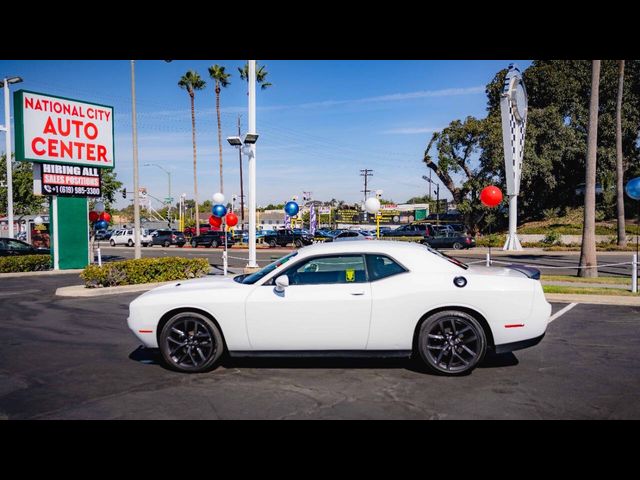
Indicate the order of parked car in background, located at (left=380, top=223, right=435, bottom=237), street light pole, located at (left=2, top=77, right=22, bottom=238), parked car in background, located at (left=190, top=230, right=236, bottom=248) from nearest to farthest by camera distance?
street light pole, located at (left=2, top=77, right=22, bottom=238) → parked car in background, located at (left=380, top=223, right=435, bottom=237) → parked car in background, located at (left=190, top=230, right=236, bottom=248)

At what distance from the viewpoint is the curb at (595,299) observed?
10711 millimetres

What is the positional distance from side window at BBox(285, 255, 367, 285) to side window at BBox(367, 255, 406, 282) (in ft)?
0.27

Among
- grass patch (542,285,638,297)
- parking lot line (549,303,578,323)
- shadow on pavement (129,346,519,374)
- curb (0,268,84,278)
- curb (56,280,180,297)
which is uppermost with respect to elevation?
grass patch (542,285,638,297)

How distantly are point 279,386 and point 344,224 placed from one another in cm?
6486

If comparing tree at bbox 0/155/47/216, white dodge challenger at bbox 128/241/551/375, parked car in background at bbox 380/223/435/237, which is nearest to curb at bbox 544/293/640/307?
white dodge challenger at bbox 128/241/551/375

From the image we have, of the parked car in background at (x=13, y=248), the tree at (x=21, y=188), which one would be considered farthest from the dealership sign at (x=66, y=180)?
the tree at (x=21, y=188)

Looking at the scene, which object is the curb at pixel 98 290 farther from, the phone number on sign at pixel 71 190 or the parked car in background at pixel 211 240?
the parked car in background at pixel 211 240

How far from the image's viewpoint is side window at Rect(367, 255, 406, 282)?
574 centimetres

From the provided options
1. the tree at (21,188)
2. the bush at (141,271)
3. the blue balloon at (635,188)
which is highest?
the tree at (21,188)

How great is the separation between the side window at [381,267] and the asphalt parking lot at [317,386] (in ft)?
3.74

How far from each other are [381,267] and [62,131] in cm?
1918

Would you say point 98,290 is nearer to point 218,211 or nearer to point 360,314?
point 218,211

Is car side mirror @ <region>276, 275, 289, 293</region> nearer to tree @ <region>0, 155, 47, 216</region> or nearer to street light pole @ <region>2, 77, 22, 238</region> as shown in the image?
street light pole @ <region>2, 77, 22, 238</region>
